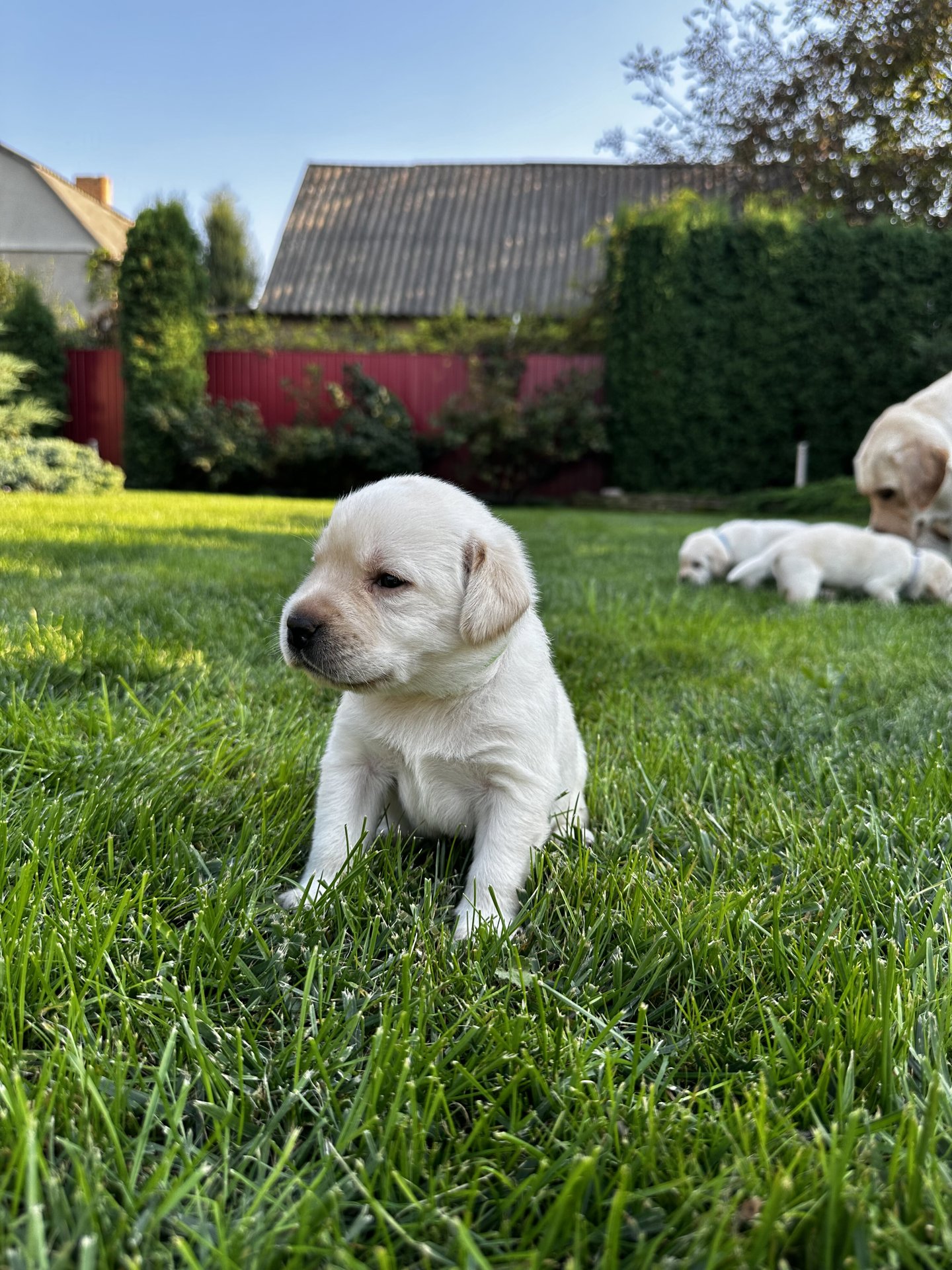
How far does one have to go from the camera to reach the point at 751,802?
214 cm

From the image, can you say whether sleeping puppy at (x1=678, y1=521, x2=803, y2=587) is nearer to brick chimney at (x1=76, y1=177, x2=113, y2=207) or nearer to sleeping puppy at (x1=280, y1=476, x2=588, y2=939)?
sleeping puppy at (x1=280, y1=476, x2=588, y2=939)

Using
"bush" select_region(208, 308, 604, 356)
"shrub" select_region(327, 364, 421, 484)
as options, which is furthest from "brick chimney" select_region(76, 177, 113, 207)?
"shrub" select_region(327, 364, 421, 484)

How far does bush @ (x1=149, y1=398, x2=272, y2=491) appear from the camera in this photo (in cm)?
1563

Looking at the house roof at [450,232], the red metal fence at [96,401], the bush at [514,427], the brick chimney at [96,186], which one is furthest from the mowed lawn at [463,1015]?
the brick chimney at [96,186]

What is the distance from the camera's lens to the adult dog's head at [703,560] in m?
6.69

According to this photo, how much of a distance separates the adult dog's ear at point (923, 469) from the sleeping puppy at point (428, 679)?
219 inches

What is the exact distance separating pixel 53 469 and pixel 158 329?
4976 mm

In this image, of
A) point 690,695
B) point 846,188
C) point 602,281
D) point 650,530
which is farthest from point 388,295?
point 690,695

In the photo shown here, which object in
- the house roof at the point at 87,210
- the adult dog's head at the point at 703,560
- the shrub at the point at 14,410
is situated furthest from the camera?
the house roof at the point at 87,210

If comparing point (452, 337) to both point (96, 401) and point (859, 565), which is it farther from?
point (859, 565)

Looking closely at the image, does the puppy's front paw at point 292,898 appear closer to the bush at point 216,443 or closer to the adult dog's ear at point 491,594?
the adult dog's ear at point 491,594

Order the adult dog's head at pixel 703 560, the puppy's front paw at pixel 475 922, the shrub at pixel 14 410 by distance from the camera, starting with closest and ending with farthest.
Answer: the puppy's front paw at pixel 475 922, the adult dog's head at pixel 703 560, the shrub at pixel 14 410

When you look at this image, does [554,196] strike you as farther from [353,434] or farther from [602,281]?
[353,434]

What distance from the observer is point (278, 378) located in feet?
57.4
